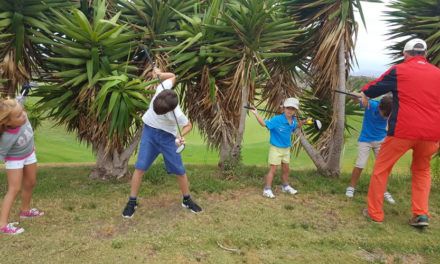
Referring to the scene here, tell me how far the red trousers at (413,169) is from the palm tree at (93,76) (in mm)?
3059

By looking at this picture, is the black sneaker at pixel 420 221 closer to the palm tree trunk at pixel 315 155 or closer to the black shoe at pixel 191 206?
the palm tree trunk at pixel 315 155

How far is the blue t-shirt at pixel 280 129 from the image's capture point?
4746 mm

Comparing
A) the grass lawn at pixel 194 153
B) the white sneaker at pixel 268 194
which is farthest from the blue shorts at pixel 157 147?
the grass lawn at pixel 194 153

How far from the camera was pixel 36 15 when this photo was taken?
479 centimetres

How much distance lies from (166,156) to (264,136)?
31.9ft

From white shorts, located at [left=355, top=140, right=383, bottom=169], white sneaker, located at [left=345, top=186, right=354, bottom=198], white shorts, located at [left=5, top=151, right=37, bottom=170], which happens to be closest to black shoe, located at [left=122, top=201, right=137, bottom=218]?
white shorts, located at [left=5, top=151, right=37, bottom=170]

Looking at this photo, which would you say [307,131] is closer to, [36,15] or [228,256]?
[228,256]

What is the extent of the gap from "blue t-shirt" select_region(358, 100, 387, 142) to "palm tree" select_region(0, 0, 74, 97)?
4.47 meters

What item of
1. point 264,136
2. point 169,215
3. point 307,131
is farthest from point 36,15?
point 264,136

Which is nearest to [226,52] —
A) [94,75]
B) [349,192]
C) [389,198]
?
[94,75]

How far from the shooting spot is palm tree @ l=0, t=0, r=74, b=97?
4559 mm

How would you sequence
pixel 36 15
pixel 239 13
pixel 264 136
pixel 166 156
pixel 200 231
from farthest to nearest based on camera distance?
pixel 264 136 < pixel 239 13 < pixel 36 15 < pixel 166 156 < pixel 200 231

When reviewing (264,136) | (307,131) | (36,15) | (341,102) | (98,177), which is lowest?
(264,136)

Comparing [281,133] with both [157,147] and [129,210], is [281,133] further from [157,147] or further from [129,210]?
[129,210]
